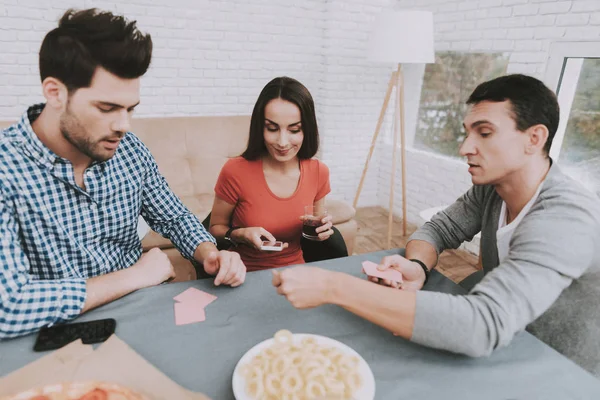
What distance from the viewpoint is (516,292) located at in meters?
0.90

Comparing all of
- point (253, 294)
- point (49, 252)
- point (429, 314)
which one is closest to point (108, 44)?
point (49, 252)

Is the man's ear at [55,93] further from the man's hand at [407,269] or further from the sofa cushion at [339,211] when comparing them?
the sofa cushion at [339,211]

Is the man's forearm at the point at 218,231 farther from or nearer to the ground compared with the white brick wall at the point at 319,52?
nearer to the ground

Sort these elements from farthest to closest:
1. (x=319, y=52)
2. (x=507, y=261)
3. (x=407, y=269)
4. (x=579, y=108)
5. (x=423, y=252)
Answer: (x=319, y=52) < (x=579, y=108) < (x=423, y=252) < (x=407, y=269) < (x=507, y=261)

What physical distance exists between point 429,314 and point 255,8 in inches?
130

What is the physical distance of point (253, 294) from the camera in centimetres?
110

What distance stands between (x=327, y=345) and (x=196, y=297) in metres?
0.40

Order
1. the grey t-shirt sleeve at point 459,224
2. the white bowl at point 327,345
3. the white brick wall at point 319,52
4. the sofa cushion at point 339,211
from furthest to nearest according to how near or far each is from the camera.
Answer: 1. the white brick wall at point 319,52
2. the sofa cushion at point 339,211
3. the grey t-shirt sleeve at point 459,224
4. the white bowl at point 327,345

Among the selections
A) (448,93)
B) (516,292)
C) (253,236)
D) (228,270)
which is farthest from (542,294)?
(448,93)

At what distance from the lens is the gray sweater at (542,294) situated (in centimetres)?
88

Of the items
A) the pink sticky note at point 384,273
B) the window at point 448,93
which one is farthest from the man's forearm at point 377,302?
the window at point 448,93

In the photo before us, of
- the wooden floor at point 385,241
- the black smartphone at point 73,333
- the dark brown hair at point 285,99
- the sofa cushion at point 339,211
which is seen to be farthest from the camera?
the wooden floor at point 385,241

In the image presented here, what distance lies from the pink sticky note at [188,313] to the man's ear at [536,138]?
41.2 inches

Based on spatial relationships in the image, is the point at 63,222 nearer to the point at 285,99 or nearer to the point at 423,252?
the point at 285,99
